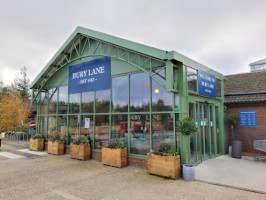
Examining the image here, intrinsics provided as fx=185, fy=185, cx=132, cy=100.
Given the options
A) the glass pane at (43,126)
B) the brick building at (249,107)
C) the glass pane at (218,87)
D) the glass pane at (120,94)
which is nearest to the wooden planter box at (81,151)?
the glass pane at (120,94)

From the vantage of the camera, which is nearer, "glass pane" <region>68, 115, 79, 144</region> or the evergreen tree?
"glass pane" <region>68, 115, 79, 144</region>

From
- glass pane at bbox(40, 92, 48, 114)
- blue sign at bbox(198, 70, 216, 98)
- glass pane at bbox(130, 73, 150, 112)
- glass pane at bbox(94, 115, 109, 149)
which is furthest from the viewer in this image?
glass pane at bbox(40, 92, 48, 114)

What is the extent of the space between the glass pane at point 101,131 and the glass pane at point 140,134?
1.54 metres

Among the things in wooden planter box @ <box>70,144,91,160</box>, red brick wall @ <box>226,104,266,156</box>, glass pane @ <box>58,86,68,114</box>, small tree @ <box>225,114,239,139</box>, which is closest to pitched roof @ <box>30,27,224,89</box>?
A: glass pane @ <box>58,86,68,114</box>

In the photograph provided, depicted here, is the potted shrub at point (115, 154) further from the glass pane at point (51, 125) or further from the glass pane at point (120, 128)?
the glass pane at point (51, 125)

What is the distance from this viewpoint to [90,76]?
9875 millimetres

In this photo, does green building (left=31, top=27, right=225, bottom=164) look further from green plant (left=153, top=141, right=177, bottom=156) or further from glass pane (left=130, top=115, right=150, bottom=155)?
green plant (left=153, top=141, right=177, bottom=156)

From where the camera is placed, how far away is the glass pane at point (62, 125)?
36.1 feet

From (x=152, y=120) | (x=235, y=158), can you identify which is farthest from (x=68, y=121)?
(x=235, y=158)

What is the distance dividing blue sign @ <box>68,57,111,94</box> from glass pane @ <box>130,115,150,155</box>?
2.37 meters

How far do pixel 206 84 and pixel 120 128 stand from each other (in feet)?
14.7

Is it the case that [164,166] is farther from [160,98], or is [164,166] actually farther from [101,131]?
[101,131]

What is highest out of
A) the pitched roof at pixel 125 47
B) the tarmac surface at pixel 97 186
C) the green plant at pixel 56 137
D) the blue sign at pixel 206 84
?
the pitched roof at pixel 125 47

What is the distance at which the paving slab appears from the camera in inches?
213
